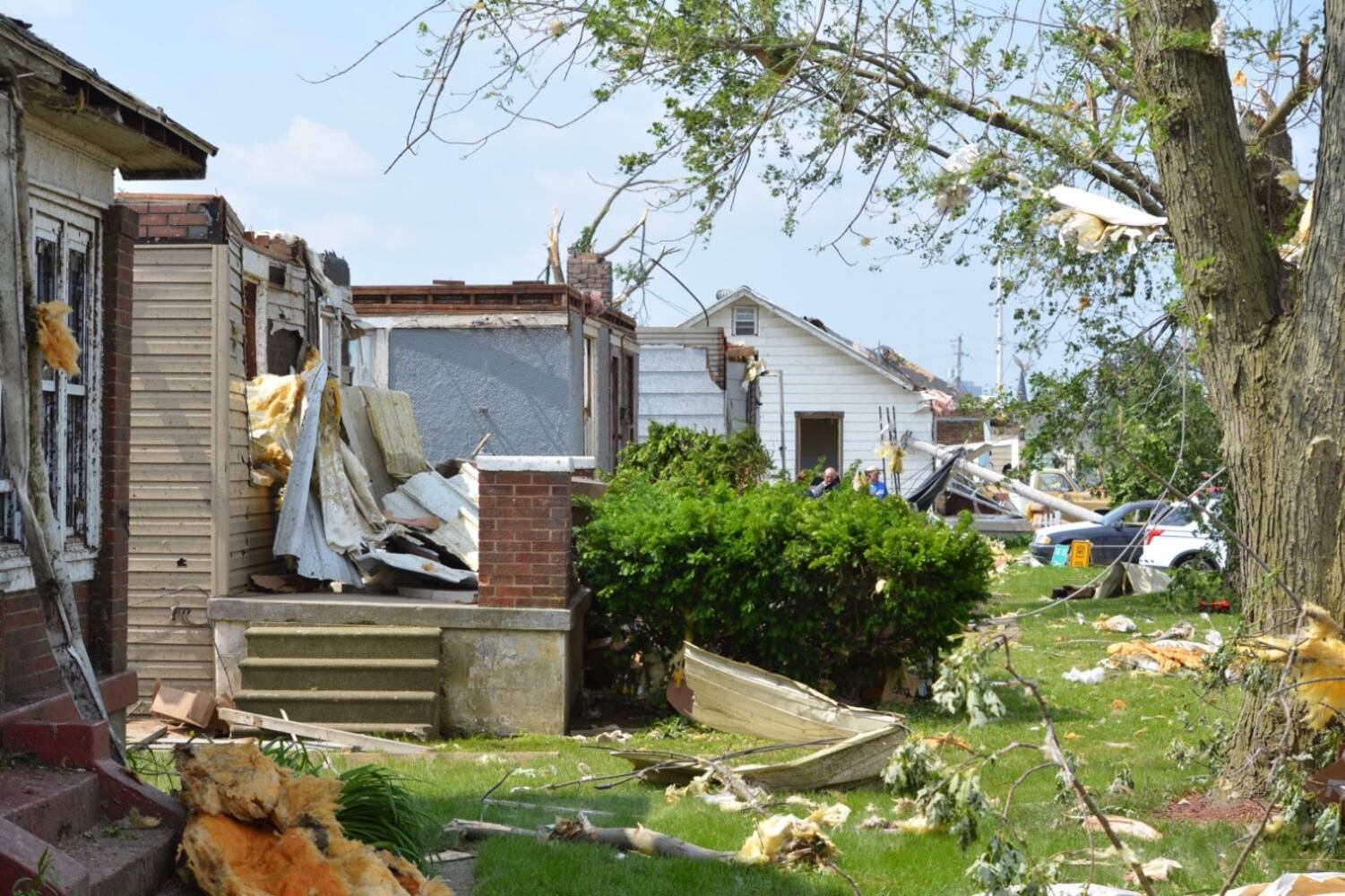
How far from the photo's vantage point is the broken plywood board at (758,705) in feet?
32.2

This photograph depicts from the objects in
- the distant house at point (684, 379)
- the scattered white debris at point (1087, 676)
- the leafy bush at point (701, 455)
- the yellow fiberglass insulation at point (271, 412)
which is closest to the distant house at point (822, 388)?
the distant house at point (684, 379)

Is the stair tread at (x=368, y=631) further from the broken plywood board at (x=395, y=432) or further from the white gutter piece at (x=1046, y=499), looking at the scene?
the white gutter piece at (x=1046, y=499)

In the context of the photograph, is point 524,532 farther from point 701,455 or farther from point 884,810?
point 701,455

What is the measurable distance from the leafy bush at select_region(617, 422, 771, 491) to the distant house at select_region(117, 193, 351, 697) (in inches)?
296

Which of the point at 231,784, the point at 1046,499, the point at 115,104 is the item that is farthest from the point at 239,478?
the point at 1046,499

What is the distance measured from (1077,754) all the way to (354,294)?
12814 mm

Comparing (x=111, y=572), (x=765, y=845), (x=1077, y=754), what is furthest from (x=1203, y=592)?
(x=111, y=572)

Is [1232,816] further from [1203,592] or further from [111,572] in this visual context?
[1203,592]

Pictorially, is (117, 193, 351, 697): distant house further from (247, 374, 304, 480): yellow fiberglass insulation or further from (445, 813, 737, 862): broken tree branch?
(445, 813, 737, 862): broken tree branch

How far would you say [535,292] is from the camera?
1955 centimetres

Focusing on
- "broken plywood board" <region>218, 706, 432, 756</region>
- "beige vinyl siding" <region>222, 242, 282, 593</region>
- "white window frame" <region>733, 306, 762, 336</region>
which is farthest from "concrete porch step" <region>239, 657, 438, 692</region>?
"white window frame" <region>733, 306, 762, 336</region>

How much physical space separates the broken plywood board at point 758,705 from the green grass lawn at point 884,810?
18 centimetres

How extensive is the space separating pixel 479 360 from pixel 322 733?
1007 cm

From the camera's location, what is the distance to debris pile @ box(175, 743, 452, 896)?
529 centimetres
